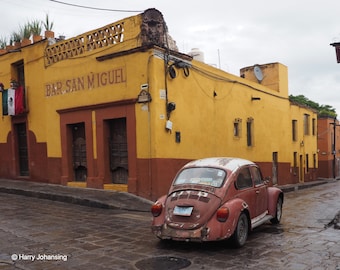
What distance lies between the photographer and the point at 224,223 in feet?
21.1

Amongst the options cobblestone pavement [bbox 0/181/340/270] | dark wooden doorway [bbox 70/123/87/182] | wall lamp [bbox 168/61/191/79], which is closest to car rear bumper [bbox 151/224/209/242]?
cobblestone pavement [bbox 0/181/340/270]

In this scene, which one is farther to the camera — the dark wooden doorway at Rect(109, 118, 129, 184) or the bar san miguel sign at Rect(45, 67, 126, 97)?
the dark wooden doorway at Rect(109, 118, 129, 184)

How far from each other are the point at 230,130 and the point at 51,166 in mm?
7443

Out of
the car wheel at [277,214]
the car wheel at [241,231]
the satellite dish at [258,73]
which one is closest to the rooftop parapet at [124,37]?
the car wheel at [277,214]

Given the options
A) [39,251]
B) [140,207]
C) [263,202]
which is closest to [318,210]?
[263,202]

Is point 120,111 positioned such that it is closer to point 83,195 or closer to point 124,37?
point 124,37

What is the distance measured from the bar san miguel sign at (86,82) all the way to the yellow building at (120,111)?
0.03 meters

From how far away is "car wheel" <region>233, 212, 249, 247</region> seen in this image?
662 centimetres

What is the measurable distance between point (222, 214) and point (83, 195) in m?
6.73

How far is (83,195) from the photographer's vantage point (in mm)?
12141

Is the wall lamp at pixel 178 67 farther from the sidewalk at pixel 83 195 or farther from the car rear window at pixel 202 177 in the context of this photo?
the car rear window at pixel 202 177

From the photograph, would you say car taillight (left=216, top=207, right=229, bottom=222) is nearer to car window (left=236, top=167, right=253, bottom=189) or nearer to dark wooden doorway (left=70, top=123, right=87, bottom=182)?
car window (left=236, top=167, right=253, bottom=189)

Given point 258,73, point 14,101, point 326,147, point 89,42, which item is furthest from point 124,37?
point 326,147

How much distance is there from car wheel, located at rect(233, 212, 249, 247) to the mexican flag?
11.6 metres
